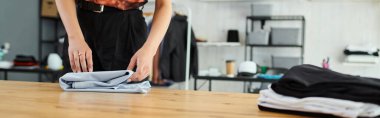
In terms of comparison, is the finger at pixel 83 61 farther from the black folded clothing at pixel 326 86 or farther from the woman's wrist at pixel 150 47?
the black folded clothing at pixel 326 86

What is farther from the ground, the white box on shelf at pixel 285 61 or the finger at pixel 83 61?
the finger at pixel 83 61

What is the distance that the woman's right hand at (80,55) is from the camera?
127cm

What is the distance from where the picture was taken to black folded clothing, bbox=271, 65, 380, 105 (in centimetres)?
78

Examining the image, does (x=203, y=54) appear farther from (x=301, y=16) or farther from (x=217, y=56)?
(x=301, y=16)

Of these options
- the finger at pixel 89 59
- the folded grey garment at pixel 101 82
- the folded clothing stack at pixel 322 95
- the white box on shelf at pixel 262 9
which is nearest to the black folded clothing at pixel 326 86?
the folded clothing stack at pixel 322 95

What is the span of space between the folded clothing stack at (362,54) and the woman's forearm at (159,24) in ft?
13.5

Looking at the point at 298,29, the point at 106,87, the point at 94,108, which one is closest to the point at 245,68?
the point at 298,29

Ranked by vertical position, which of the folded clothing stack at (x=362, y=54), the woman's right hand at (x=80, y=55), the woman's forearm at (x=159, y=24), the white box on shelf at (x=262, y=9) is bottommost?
the folded clothing stack at (x=362, y=54)

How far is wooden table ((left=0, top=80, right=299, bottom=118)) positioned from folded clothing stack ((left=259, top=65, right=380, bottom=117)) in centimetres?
3

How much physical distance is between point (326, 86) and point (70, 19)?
853 mm

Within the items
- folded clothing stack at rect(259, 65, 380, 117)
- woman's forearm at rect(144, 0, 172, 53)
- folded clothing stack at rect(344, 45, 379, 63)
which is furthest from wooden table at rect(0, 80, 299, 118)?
folded clothing stack at rect(344, 45, 379, 63)

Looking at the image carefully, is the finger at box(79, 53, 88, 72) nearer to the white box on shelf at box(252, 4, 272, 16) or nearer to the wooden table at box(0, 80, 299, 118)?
the wooden table at box(0, 80, 299, 118)

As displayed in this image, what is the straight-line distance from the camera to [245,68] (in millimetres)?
4137

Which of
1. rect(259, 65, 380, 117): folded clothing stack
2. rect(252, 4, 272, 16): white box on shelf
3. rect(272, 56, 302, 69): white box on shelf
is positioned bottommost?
rect(272, 56, 302, 69): white box on shelf
